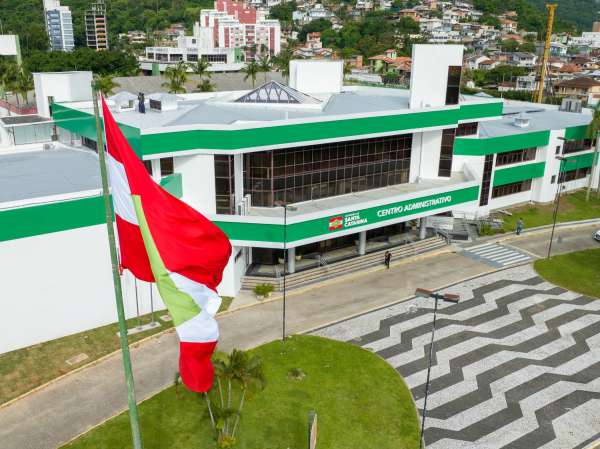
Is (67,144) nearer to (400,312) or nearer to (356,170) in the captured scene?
(356,170)

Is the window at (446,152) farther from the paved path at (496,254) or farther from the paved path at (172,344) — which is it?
the paved path at (172,344)

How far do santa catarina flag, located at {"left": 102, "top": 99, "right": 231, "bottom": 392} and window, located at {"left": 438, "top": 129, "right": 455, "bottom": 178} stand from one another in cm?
3448

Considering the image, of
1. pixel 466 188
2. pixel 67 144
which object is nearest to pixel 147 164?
pixel 67 144

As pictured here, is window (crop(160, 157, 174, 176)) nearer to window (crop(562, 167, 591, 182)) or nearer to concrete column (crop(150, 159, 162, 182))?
concrete column (crop(150, 159, 162, 182))

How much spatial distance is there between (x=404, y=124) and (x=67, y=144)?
88.4ft

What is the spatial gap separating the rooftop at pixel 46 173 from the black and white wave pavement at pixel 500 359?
1737 centimetres

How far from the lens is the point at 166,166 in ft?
118

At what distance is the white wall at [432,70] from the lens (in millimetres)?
45344

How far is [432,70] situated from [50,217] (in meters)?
31.1

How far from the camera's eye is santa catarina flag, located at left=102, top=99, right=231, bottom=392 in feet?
48.4

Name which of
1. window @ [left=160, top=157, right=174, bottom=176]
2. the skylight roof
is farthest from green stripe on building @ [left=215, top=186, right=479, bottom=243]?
the skylight roof

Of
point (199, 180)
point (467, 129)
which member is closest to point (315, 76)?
point (467, 129)

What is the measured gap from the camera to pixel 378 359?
1203 inches

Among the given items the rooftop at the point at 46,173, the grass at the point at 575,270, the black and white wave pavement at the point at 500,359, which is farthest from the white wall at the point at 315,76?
the grass at the point at 575,270
